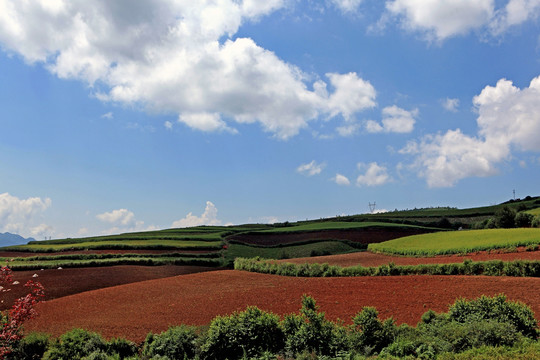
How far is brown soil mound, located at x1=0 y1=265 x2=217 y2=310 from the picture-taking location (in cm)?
2615

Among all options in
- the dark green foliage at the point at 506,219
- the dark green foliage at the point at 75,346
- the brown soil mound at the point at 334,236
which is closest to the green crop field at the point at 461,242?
the brown soil mound at the point at 334,236

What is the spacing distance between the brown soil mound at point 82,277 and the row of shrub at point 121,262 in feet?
4.94

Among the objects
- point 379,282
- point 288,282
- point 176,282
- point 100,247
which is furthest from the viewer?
point 100,247

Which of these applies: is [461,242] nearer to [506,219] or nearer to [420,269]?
[420,269]

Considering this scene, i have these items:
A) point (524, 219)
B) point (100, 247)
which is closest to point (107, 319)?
point (100, 247)

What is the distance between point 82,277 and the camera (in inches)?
1216

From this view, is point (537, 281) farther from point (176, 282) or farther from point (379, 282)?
point (176, 282)

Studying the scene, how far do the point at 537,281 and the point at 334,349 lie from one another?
13397 mm

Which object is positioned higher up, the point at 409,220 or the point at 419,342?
the point at 409,220

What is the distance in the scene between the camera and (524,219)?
4466 cm

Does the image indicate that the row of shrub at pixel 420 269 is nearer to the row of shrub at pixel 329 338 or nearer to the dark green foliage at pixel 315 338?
the row of shrub at pixel 329 338

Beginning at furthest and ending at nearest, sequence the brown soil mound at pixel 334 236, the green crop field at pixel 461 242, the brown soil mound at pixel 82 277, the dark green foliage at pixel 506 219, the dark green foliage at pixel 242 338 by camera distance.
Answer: the brown soil mound at pixel 334 236, the dark green foliage at pixel 506 219, the green crop field at pixel 461 242, the brown soil mound at pixel 82 277, the dark green foliage at pixel 242 338

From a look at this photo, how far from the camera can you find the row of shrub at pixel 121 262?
3556cm

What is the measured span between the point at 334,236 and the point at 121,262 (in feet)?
92.9
